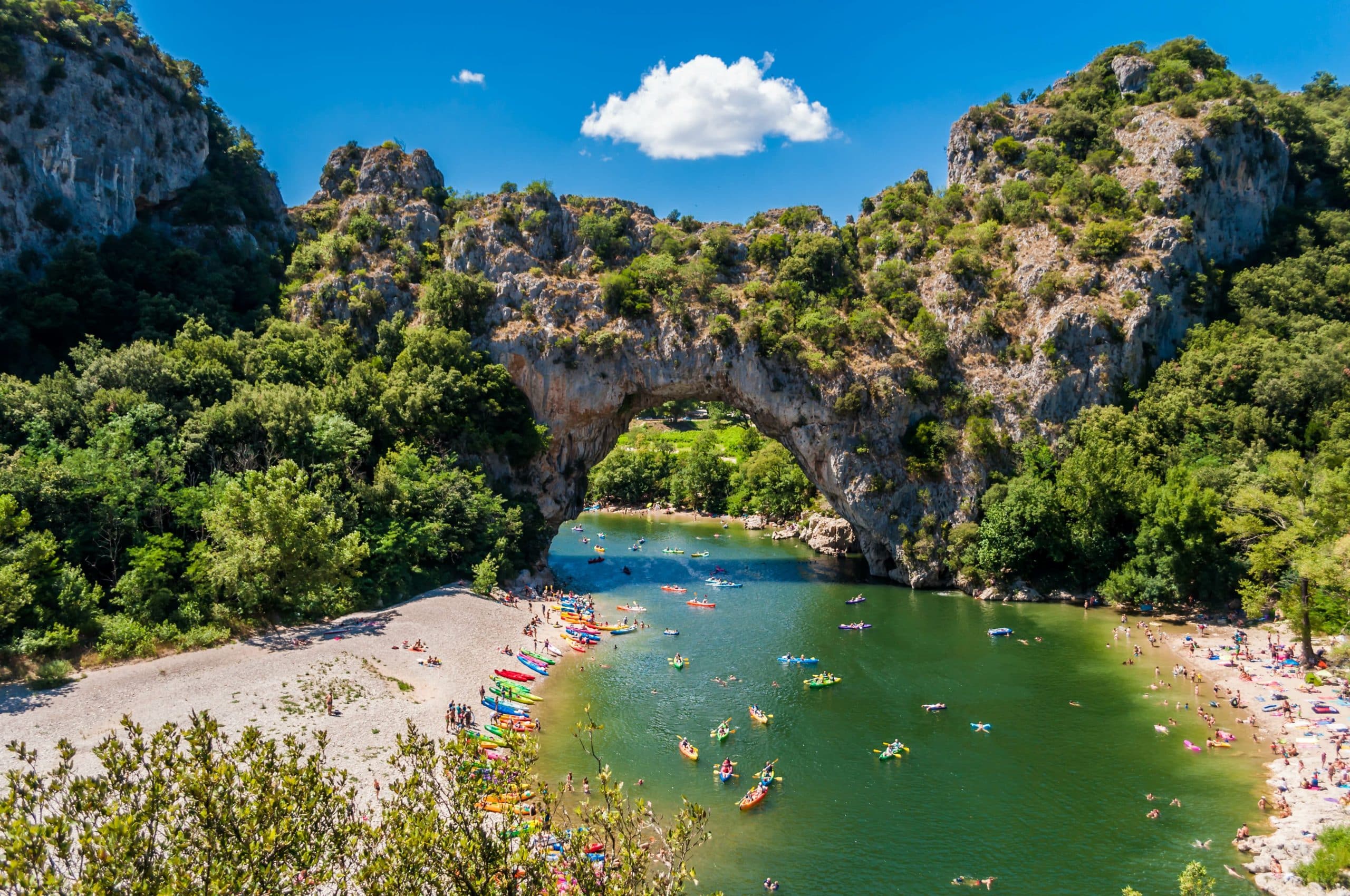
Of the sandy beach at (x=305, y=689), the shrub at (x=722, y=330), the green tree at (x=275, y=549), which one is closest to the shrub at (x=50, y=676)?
the sandy beach at (x=305, y=689)

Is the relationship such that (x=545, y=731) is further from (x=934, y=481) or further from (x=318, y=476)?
(x=934, y=481)

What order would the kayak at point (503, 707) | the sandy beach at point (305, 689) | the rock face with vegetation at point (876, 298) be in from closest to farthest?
1. the sandy beach at point (305, 689)
2. the kayak at point (503, 707)
3. the rock face with vegetation at point (876, 298)

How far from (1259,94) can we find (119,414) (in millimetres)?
97988

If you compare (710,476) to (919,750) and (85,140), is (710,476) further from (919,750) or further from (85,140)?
(85,140)

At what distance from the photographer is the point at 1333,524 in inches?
1355

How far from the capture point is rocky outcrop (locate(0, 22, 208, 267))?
5225 cm

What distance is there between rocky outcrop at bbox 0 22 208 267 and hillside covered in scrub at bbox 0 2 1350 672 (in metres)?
0.26

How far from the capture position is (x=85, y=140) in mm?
56188

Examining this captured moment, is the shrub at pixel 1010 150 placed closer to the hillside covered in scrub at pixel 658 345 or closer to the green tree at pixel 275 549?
the hillside covered in scrub at pixel 658 345

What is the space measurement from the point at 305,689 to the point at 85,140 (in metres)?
51.4

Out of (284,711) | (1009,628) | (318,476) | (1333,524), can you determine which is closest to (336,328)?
(318,476)

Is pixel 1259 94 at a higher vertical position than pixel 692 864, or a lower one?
higher

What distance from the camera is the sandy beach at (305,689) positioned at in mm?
26938

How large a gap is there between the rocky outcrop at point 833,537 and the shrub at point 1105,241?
30.7 m
